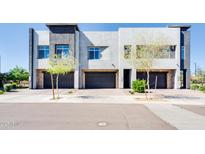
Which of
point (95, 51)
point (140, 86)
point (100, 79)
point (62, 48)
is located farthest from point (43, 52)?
point (140, 86)

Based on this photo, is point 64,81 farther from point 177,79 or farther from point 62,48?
point 177,79

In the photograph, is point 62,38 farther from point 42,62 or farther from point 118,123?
point 118,123

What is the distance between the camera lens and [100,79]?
35.8 meters

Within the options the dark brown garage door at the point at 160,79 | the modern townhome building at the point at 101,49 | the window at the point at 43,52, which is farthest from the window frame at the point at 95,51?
the dark brown garage door at the point at 160,79

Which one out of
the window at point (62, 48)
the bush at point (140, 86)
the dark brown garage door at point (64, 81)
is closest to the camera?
the bush at point (140, 86)

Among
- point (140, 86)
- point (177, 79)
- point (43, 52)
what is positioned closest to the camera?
point (140, 86)

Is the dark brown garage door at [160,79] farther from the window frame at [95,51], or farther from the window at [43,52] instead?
the window at [43,52]

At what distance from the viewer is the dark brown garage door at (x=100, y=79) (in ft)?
117

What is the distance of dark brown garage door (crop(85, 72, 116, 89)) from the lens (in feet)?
117

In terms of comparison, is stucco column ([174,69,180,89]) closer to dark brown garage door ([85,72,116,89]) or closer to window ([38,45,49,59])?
dark brown garage door ([85,72,116,89])
